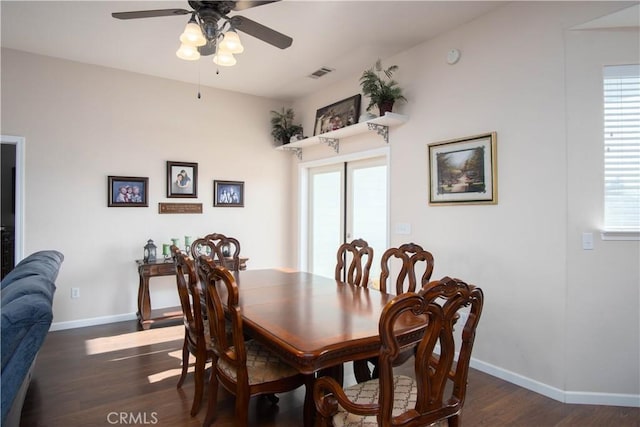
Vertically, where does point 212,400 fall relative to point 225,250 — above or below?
below

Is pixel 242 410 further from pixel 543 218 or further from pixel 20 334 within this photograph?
pixel 543 218

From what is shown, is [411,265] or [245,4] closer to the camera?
[245,4]

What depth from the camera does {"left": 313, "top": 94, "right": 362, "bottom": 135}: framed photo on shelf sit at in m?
4.44

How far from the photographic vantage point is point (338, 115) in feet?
15.4

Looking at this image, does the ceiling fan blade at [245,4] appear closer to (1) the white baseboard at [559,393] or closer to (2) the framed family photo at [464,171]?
(2) the framed family photo at [464,171]

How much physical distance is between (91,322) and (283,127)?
3.53m

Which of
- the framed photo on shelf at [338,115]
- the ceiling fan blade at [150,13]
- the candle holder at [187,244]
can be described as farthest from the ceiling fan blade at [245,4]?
the candle holder at [187,244]

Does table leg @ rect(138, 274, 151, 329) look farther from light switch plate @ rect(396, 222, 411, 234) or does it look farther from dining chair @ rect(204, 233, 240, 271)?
light switch plate @ rect(396, 222, 411, 234)

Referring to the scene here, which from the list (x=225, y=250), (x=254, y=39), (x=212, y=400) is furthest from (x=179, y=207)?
(x=212, y=400)

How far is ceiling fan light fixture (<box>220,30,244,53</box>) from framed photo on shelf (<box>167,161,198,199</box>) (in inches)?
103

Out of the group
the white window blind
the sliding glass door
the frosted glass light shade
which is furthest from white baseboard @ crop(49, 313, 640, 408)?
the frosted glass light shade

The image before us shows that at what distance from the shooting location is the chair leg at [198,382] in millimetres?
2295

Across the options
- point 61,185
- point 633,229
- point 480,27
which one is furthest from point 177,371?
point 480,27

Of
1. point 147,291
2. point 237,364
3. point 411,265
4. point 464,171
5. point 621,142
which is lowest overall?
point 147,291
